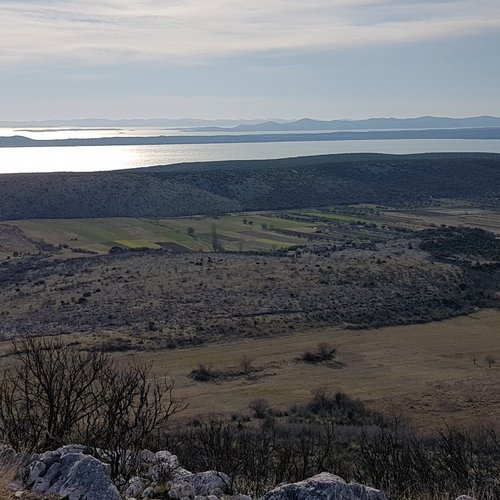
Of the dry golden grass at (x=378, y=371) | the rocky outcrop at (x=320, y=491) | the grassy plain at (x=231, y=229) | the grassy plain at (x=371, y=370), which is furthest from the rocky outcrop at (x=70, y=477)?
the grassy plain at (x=231, y=229)

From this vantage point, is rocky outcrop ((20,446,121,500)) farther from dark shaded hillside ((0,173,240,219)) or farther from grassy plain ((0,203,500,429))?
dark shaded hillside ((0,173,240,219))

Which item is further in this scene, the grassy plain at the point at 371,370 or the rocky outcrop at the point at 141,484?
the grassy plain at the point at 371,370

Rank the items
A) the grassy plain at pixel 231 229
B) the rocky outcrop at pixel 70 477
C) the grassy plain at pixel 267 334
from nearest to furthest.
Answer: the rocky outcrop at pixel 70 477
the grassy plain at pixel 267 334
the grassy plain at pixel 231 229

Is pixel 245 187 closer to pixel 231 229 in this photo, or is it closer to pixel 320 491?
pixel 231 229

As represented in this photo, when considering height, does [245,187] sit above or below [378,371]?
above

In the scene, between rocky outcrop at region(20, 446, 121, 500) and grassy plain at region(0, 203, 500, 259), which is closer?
rocky outcrop at region(20, 446, 121, 500)

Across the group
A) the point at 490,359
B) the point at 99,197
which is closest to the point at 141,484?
the point at 490,359

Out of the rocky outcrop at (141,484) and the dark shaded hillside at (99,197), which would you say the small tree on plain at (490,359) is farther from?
the dark shaded hillside at (99,197)

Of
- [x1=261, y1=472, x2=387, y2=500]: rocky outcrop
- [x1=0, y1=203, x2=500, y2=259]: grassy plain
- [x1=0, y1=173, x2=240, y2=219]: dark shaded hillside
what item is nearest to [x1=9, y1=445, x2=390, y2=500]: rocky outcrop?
[x1=261, y1=472, x2=387, y2=500]: rocky outcrop

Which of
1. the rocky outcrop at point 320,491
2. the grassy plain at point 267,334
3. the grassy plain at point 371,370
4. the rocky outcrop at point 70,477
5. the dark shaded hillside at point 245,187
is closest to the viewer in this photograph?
the rocky outcrop at point 320,491
